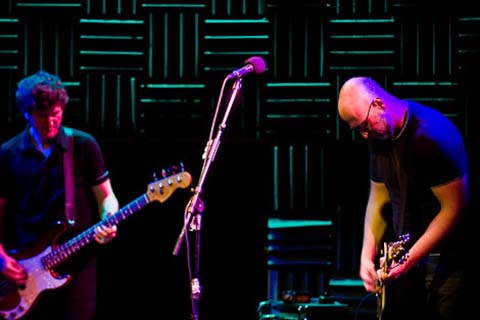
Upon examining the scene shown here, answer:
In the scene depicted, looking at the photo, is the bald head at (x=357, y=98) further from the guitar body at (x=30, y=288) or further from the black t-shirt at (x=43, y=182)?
the guitar body at (x=30, y=288)

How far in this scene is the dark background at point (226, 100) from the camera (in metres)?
5.71

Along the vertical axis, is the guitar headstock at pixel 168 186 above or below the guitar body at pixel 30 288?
above

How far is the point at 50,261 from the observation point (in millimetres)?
4695

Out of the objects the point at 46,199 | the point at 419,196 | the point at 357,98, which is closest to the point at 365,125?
the point at 357,98

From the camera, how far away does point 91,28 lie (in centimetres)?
592

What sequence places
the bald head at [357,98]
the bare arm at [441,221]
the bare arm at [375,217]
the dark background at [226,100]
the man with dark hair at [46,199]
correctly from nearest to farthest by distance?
the bare arm at [441,221], the bald head at [357,98], the bare arm at [375,217], the man with dark hair at [46,199], the dark background at [226,100]

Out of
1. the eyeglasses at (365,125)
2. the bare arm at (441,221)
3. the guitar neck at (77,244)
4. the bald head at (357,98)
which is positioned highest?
the bald head at (357,98)

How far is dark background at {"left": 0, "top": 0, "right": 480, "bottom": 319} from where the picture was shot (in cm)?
571

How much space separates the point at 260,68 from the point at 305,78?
195cm

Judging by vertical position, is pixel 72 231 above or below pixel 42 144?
below

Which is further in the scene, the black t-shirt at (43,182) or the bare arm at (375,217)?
the black t-shirt at (43,182)

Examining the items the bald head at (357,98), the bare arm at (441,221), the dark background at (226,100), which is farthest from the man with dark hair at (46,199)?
the bare arm at (441,221)

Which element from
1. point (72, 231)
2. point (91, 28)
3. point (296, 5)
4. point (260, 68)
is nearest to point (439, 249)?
point (260, 68)

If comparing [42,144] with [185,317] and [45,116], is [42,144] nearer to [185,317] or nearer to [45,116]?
[45,116]
